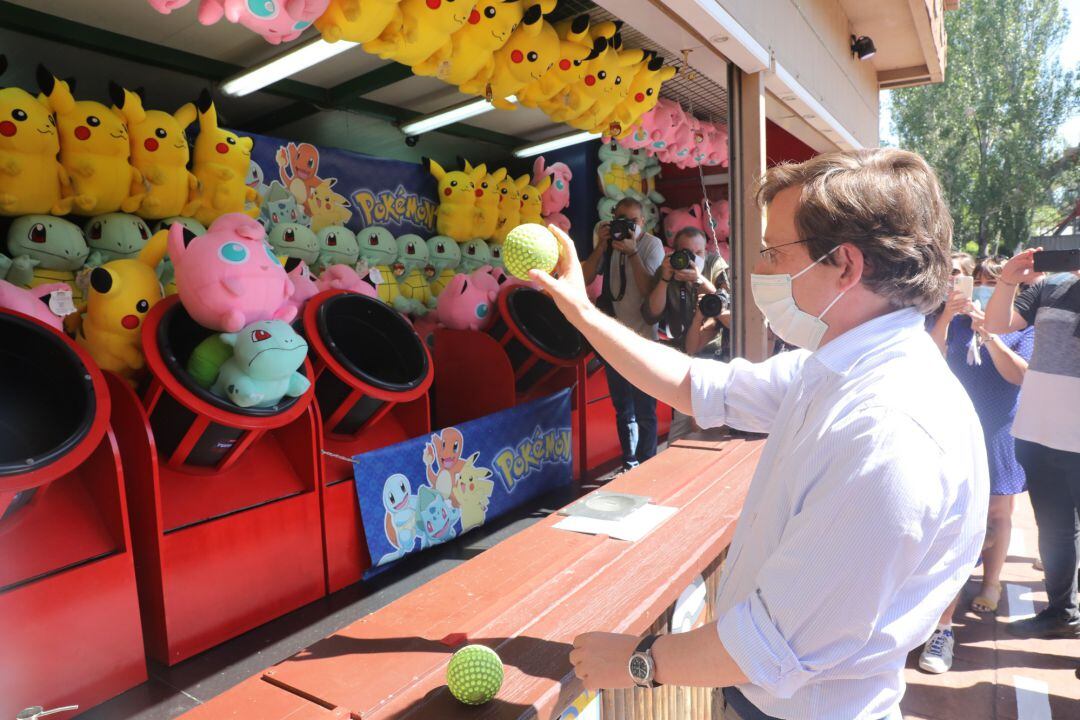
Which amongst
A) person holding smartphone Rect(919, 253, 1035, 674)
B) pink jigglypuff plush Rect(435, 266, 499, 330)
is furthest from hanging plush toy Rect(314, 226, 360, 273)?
person holding smartphone Rect(919, 253, 1035, 674)

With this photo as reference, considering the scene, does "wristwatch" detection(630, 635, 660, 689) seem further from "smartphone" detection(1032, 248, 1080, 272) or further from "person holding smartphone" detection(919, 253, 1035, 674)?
"person holding smartphone" detection(919, 253, 1035, 674)

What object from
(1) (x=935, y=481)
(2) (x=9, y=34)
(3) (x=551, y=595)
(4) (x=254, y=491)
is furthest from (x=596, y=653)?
(2) (x=9, y=34)

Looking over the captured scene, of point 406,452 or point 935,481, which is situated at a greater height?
point 935,481

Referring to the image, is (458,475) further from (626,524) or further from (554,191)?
(554,191)

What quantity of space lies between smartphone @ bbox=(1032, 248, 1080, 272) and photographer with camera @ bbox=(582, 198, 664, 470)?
7.93 feet

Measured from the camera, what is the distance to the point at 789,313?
1171mm

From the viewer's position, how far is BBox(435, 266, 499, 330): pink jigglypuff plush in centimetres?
506

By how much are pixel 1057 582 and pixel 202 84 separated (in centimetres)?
597

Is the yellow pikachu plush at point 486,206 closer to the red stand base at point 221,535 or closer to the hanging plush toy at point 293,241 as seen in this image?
the hanging plush toy at point 293,241

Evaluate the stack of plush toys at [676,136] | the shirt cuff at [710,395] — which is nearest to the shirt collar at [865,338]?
the shirt cuff at [710,395]

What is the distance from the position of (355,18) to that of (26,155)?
1883 mm

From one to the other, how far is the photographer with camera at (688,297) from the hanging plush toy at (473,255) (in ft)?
6.43

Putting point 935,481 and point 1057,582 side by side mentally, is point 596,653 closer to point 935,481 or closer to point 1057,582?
point 935,481

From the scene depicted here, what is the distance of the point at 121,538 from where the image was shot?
2.54 metres
